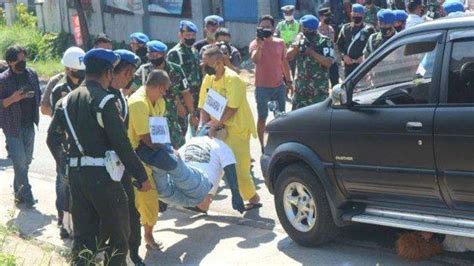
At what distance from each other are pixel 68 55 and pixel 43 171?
4185 millimetres

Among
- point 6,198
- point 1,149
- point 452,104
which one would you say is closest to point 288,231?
point 452,104

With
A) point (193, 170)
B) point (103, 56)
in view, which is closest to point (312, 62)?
point (193, 170)

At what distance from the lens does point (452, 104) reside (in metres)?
5.86

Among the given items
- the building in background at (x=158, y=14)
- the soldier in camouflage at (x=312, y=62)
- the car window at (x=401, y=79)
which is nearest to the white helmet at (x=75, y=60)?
the car window at (x=401, y=79)

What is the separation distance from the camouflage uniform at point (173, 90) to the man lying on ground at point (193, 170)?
2.34ft

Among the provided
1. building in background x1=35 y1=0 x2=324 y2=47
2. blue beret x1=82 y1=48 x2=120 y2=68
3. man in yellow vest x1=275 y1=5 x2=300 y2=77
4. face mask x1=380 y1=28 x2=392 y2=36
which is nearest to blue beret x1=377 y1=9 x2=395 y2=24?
face mask x1=380 y1=28 x2=392 y2=36

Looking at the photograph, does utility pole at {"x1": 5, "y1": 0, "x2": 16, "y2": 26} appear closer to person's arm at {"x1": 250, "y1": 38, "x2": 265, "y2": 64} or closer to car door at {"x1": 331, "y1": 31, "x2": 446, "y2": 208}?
person's arm at {"x1": 250, "y1": 38, "x2": 265, "y2": 64}

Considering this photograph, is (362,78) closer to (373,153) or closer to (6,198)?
(373,153)

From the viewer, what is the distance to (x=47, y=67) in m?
23.9

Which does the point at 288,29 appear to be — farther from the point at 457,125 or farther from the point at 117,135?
the point at 117,135

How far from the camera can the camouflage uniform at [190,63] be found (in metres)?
9.85

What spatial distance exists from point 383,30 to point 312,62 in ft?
3.03

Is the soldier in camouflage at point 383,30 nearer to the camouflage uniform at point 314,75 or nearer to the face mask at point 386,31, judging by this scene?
the face mask at point 386,31

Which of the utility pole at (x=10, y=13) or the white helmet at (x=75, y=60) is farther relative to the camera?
the utility pole at (x=10, y=13)
